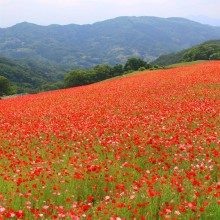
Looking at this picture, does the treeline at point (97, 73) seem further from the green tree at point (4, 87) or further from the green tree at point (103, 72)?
the green tree at point (4, 87)

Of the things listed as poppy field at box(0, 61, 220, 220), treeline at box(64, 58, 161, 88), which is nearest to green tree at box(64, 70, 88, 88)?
treeline at box(64, 58, 161, 88)

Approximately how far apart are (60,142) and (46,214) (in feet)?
19.8

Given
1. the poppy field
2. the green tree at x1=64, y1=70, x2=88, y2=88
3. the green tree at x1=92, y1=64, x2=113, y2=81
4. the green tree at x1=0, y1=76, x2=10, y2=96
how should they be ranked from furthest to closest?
1. the green tree at x1=92, y1=64, x2=113, y2=81
2. the green tree at x1=64, y1=70, x2=88, y2=88
3. the green tree at x1=0, y1=76, x2=10, y2=96
4. the poppy field

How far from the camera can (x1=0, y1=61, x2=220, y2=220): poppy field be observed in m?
5.79

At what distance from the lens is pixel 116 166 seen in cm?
819

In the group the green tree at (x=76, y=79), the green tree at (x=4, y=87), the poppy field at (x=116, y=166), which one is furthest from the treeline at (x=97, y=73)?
the poppy field at (x=116, y=166)

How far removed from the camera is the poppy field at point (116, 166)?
19.0ft

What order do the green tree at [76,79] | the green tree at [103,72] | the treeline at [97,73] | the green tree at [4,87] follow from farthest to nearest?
1. the green tree at [103,72]
2. the treeline at [97,73]
3. the green tree at [76,79]
4. the green tree at [4,87]

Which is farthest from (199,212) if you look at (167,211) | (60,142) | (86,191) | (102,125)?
(102,125)

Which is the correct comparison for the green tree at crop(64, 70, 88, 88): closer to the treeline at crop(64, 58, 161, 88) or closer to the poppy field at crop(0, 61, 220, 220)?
the treeline at crop(64, 58, 161, 88)

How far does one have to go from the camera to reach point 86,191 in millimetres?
7168

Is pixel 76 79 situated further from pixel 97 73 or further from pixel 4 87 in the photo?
pixel 4 87

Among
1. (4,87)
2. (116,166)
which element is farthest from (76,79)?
(116,166)

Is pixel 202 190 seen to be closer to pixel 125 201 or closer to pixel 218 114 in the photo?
pixel 125 201
